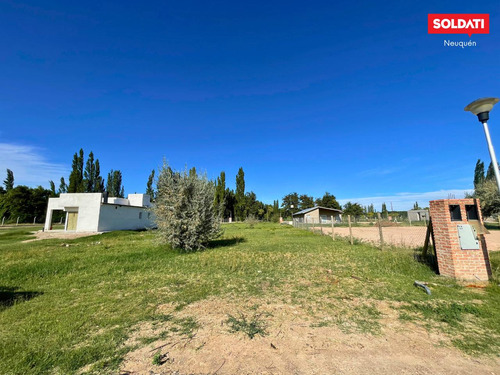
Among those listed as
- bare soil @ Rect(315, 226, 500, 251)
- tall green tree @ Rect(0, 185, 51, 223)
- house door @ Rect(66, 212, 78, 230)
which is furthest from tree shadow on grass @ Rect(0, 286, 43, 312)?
tall green tree @ Rect(0, 185, 51, 223)

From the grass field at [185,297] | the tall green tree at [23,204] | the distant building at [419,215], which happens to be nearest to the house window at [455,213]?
the grass field at [185,297]

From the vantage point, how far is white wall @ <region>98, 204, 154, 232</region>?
68.3 ft

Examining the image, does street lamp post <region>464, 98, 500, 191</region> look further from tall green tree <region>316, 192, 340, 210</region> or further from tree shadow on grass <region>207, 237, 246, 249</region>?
tall green tree <region>316, 192, 340, 210</region>

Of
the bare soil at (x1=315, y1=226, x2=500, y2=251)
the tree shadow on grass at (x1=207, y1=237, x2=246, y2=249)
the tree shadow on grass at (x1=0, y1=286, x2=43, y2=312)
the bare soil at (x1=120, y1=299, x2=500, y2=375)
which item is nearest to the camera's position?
the bare soil at (x1=120, y1=299, x2=500, y2=375)

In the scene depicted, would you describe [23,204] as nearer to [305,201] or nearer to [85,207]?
[85,207]

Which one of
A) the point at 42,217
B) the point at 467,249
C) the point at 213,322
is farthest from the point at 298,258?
the point at 42,217

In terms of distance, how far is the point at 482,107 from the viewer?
3840mm

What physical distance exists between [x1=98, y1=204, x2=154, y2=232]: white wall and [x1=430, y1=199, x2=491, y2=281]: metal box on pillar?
19805 millimetres

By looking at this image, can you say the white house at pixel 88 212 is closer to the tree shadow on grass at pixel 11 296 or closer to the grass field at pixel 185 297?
the grass field at pixel 185 297

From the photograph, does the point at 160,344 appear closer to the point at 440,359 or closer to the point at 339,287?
the point at 440,359

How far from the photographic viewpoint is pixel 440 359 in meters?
2.21

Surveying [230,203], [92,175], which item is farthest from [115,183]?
[230,203]

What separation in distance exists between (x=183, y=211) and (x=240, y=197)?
41.5 metres

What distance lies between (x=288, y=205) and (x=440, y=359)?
199 ft
